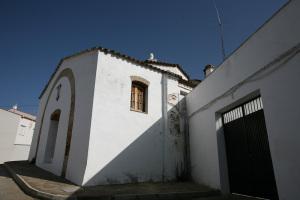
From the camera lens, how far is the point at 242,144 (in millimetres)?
6289

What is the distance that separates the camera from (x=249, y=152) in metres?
5.97

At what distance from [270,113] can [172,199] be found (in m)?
3.49

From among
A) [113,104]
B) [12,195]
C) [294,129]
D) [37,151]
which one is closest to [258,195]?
[294,129]

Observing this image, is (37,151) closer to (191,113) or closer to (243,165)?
(191,113)

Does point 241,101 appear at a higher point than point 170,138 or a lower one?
higher

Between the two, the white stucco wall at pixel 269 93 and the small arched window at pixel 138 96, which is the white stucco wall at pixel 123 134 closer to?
the small arched window at pixel 138 96

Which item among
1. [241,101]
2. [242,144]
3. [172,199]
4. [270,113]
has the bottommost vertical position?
[172,199]

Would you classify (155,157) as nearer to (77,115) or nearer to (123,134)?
(123,134)

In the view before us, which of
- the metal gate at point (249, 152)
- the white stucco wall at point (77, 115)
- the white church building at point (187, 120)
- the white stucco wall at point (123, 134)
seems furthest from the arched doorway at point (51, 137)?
the metal gate at point (249, 152)

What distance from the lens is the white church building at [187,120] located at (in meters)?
4.79

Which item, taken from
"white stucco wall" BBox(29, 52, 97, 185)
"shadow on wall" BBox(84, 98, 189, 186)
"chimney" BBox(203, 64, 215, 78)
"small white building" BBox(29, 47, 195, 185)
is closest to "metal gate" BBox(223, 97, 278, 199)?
"shadow on wall" BBox(84, 98, 189, 186)

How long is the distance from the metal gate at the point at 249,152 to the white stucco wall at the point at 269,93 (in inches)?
10.8

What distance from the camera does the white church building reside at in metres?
4.79

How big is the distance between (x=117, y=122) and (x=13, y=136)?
1838cm
